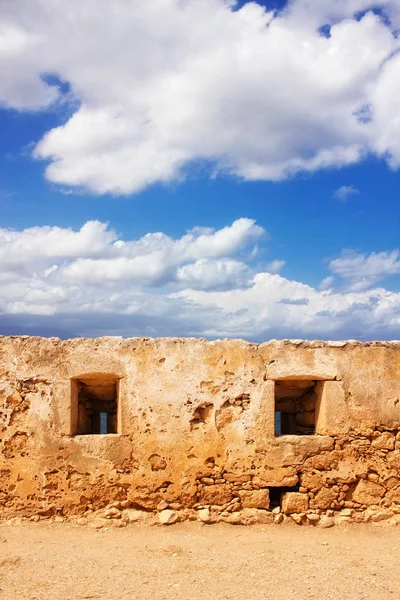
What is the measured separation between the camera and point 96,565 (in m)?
5.37

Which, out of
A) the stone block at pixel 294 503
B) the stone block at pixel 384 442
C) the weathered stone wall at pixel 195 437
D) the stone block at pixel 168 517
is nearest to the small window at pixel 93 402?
the weathered stone wall at pixel 195 437

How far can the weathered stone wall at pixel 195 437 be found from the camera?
6.46 m

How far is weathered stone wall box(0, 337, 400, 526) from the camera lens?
21.2ft

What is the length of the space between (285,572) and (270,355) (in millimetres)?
2378

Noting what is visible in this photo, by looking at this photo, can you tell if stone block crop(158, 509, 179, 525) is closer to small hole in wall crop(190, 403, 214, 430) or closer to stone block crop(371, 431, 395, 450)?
small hole in wall crop(190, 403, 214, 430)

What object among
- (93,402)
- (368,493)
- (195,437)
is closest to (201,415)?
(195,437)

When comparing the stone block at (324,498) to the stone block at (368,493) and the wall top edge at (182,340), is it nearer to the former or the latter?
the stone block at (368,493)

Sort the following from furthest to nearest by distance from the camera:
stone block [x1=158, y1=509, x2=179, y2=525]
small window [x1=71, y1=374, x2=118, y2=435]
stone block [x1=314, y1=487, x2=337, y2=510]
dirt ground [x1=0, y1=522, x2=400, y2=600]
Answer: small window [x1=71, y1=374, x2=118, y2=435] < stone block [x1=314, y1=487, x2=337, y2=510] < stone block [x1=158, y1=509, x2=179, y2=525] < dirt ground [x1=0, y1=522, x2=400, y2=600]

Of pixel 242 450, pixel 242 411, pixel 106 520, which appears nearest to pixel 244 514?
pixel 242 450

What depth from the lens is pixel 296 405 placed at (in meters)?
7.26

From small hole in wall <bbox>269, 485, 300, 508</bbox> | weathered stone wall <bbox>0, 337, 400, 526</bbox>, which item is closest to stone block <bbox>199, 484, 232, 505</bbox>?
weathered stone wall <bbox>0, 337, 400, 526</bbox>

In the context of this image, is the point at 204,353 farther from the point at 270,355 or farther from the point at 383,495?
the point at 383,495

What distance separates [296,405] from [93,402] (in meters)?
2.70

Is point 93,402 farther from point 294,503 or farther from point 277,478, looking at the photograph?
point 294,503
